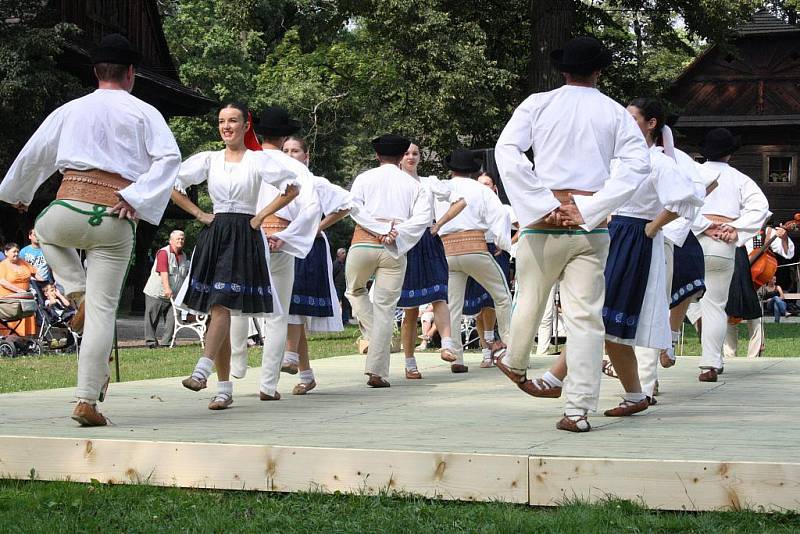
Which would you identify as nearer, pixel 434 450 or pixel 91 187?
pixel 434 450

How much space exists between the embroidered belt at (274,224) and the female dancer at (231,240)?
2.02 ft

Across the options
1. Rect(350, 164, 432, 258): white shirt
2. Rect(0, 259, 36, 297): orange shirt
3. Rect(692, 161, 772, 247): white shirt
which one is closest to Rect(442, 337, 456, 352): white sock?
Rect(350, 164, 432, 258): white shirt

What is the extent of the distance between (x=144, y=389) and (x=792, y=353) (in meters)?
9.45

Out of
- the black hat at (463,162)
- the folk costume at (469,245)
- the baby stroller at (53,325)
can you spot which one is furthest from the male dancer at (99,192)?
the baby stroller at (53,325)

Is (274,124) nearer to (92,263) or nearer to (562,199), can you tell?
(92,263)

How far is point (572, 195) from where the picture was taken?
19.5ft

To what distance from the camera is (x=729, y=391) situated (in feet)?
Answer: 27.7

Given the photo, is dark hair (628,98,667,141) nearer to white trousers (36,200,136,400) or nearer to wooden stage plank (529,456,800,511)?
white trousers (36,200,136,400)

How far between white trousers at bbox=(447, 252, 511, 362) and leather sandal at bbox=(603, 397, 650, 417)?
4.35m

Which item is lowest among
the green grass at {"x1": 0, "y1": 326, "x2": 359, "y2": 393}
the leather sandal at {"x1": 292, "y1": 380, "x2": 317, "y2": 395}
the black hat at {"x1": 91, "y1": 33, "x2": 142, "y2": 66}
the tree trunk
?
the green grass at {"x1": 0, "y1": 326, "x2": 359, "y2": 393}

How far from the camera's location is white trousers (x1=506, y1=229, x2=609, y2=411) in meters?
5.94

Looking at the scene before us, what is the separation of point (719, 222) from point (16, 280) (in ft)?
31.2

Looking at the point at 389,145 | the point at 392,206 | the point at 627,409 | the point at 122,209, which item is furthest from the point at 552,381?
the point at 389,145

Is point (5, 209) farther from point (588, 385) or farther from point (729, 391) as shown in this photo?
point (588, 385)
